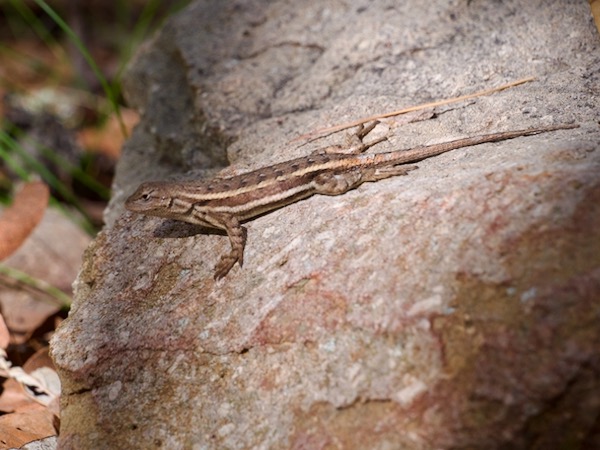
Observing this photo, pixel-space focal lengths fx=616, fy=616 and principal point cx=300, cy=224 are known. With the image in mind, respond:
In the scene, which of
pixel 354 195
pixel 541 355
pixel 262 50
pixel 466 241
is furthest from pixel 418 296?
pixel 262 50

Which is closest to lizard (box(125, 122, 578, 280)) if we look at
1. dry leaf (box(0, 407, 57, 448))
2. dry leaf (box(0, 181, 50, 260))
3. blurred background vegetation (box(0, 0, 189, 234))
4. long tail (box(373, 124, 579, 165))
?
long tail (box(373, 124, 579, 165))

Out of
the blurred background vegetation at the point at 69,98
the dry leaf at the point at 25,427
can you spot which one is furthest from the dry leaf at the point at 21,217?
the dry leaf at the point at 25,427

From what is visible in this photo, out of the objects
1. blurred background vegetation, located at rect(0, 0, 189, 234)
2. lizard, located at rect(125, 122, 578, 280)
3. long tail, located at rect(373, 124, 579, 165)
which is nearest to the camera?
long tail, located at rect(373, 124, 579, 165)

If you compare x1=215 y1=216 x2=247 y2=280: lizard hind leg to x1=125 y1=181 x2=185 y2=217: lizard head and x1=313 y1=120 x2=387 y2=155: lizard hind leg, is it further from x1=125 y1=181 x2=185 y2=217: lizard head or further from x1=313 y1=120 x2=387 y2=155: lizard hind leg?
x1=313 y1=120 x2=387 y2=155: lizard hind leg

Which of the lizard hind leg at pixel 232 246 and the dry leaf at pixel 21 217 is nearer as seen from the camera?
the lizard hind leg at pixel 232 246

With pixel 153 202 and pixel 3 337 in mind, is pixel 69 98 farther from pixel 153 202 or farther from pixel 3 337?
pixel 153 202

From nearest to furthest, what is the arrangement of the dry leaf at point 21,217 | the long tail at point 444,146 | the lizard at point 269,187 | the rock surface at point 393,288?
the rock surface at point 393,288
the long tail at point 444,146
the lizard at point 269,187
the dry leaf at point 21,217

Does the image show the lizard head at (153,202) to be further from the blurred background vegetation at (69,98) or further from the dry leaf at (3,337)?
the blurred background vegetation at (69,98)

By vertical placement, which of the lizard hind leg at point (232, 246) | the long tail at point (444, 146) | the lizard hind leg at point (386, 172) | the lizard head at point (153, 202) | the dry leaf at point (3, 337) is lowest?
the long tail at point (444, 146)
